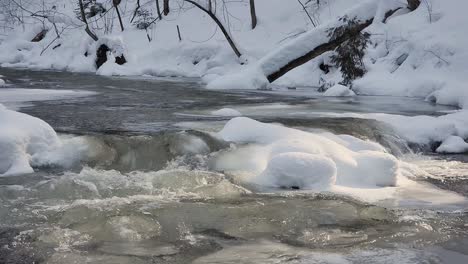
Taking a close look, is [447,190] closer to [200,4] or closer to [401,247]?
[401,247]

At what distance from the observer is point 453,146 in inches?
232

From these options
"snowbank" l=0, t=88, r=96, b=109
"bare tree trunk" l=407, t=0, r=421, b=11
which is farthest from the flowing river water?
"bare tree trunk" l=407, t=0, r=421, b=11

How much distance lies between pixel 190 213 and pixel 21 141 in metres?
1.91

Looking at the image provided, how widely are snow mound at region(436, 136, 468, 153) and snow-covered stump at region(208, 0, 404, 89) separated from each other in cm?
528

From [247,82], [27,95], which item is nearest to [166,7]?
[247,82]

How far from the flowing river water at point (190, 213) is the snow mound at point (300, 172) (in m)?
0.18

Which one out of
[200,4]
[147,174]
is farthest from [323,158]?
[200,4]

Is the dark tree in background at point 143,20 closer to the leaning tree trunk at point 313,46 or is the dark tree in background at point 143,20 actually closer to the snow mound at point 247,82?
the snow mound at point 247,82

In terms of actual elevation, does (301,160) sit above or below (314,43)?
below

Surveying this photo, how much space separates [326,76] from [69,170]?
383 inches

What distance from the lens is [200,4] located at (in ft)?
48.5

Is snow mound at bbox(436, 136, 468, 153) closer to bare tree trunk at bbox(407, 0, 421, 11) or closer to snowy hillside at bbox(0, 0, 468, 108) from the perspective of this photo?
snowy hillside at bbox(0, 0, 468, 108)

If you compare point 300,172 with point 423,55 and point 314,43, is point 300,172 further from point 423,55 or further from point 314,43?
point 423,55

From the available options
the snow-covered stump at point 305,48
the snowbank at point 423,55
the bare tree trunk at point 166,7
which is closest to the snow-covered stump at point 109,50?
the bare tree trunk at point 166,7
